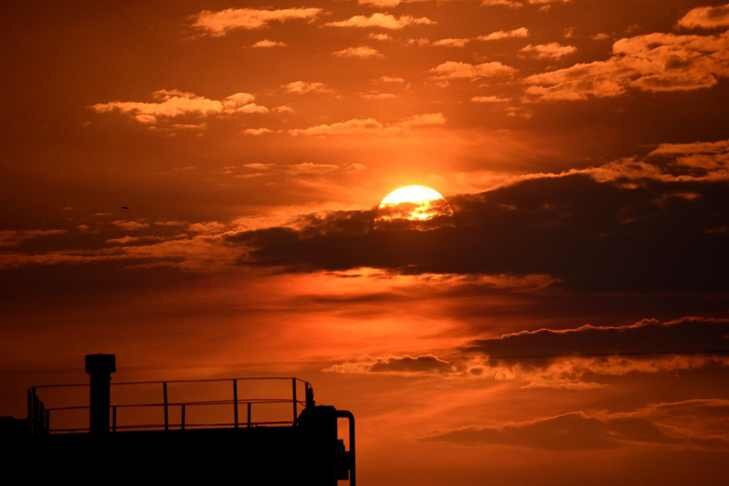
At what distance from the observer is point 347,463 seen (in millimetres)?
38969

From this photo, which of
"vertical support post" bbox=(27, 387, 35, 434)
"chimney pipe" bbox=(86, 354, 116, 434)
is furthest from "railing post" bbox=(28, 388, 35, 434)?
"chimney pipe" bbox=(86, 354, 116, 434)

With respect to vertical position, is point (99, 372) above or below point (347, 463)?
above

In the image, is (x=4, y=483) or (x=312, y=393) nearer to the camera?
(x=4, y=483)

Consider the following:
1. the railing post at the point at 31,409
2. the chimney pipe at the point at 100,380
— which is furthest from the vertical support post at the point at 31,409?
the chimney pipe at the point at 100,380

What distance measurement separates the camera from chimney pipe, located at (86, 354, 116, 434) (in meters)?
39.9

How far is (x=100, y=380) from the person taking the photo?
1585 inches

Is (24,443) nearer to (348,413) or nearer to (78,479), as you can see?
(78,479)

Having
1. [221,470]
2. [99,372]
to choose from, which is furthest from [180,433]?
[99,372]

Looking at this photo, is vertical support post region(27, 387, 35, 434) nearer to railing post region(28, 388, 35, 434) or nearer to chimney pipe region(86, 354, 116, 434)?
railing post region(28, 388, 35, 434)

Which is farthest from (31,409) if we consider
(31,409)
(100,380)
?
(100,380)

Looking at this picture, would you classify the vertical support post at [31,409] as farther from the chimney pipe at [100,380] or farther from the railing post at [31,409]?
the chimney pipe at [100,380]

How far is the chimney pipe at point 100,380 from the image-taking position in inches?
1570

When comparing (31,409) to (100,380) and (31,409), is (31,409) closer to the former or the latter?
(31,409)

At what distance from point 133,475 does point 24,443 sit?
307 cm
